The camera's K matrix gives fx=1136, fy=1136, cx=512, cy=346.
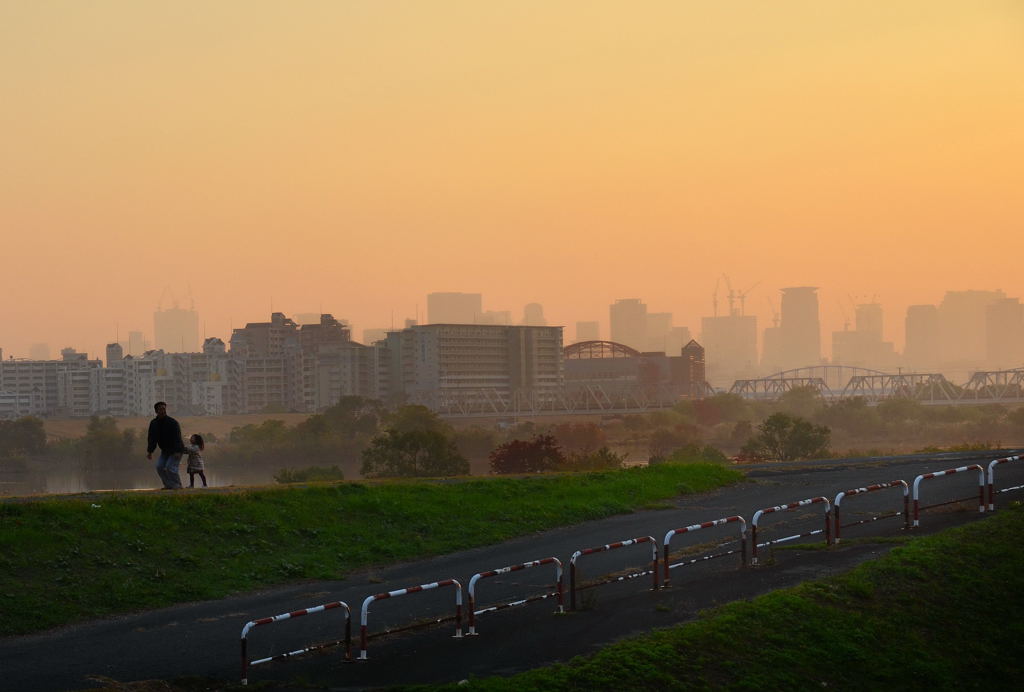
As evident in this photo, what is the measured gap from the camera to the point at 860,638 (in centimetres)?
1560

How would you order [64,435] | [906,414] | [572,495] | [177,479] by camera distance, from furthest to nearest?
[64,435] → [906,414] → [572,495] → [177,479]

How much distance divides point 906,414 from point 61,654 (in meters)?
118

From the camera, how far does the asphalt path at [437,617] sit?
41.2 ft

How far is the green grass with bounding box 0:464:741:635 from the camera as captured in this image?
16.5 metres

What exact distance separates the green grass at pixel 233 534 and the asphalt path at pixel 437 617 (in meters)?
0.55

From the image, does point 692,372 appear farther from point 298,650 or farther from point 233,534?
point 298,650

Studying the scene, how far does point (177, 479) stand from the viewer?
76.3 ft

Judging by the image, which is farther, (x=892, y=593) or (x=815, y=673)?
(x=892, y=593)

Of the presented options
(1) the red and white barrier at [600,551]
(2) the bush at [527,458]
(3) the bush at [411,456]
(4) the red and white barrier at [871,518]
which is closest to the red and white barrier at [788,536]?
(4) the red and white barrier at [871,518]

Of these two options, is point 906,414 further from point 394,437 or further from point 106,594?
point 106,594

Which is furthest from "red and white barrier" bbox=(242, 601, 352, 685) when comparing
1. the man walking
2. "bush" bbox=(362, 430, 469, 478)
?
"bush" bbox=(362, 430, 469, 478)

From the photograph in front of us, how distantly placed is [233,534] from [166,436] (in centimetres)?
430

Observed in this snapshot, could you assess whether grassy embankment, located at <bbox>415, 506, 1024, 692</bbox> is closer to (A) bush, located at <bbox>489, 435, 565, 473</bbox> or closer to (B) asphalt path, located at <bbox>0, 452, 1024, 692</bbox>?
(B) asphalt path, located at <bbox>0, 452, 1024, 692</bbox>

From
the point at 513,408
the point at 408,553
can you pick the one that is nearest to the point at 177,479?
the point at 408,553
